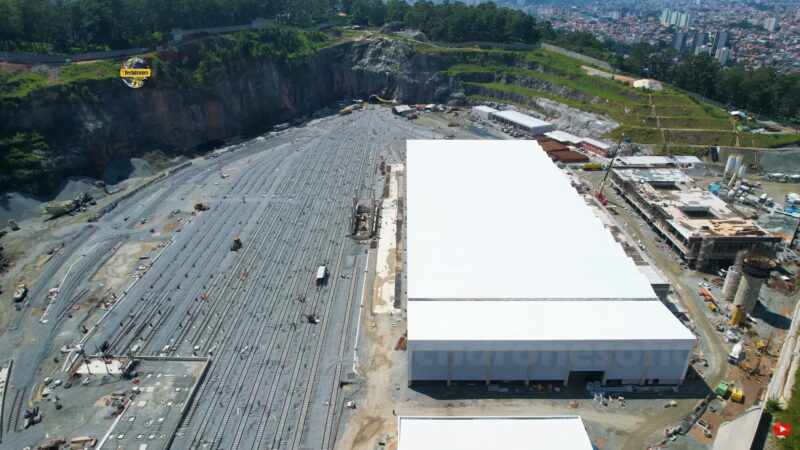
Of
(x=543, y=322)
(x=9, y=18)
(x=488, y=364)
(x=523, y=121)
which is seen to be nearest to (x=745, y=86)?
(x=523, y=121)

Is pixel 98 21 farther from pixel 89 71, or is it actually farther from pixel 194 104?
pixel 194 104

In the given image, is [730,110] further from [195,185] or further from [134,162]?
[134,162]

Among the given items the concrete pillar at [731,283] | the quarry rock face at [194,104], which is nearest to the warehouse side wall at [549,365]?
the concrete pillar at [731,283]

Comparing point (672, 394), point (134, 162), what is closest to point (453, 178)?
point (672, 394)

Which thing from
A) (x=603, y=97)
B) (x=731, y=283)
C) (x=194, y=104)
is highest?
(x=603, y=97)

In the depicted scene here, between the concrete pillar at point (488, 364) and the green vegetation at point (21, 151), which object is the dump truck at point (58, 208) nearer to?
the green vegetation at point (21, 151)
